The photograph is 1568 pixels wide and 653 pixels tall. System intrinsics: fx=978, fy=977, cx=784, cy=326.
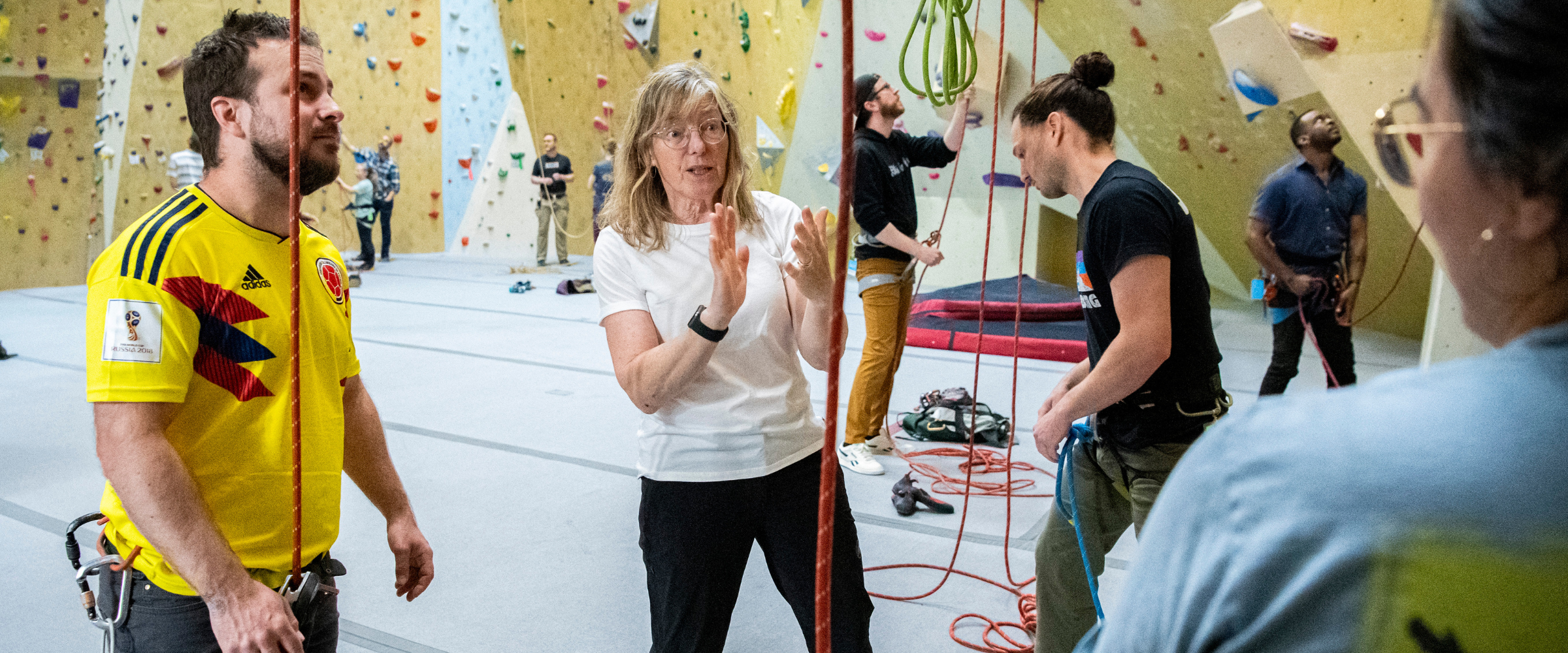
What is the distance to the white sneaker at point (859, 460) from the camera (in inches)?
141

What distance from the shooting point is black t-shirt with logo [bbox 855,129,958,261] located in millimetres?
Result: 3566

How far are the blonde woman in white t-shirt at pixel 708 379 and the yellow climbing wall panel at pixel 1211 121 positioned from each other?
12.7ft

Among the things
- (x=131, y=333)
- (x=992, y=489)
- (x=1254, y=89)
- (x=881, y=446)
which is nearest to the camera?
(x=131, y=333)

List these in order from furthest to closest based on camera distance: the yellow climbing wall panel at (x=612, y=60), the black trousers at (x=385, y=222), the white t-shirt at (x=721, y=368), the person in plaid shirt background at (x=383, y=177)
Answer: the black trousers at (x=385, y=222) → the person in plaid shirt background at (x=383, y=177) → the yellow climbing wall panel at (x=612, y=60) → the white t-shirt at (x=721, y=368)

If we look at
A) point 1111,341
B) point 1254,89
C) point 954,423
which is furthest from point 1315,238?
point 1111,341

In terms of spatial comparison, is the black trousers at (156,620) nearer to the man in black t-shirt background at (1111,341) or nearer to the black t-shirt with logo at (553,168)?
the man in black t-shirt background at (1111,341)

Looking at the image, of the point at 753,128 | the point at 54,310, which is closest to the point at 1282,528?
the point at 54,310

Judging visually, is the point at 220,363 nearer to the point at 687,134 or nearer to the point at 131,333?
the point at 131,333

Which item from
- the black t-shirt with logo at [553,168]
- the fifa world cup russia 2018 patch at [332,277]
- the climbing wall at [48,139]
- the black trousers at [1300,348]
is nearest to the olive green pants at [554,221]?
the black t-shirt with logo at [553,168]

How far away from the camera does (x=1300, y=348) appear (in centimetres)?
376

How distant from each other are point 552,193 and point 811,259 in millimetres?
9531

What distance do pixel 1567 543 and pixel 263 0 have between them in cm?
1168

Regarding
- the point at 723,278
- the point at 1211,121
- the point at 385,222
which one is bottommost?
the point at 385,222

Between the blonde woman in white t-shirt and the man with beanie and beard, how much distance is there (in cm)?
198
